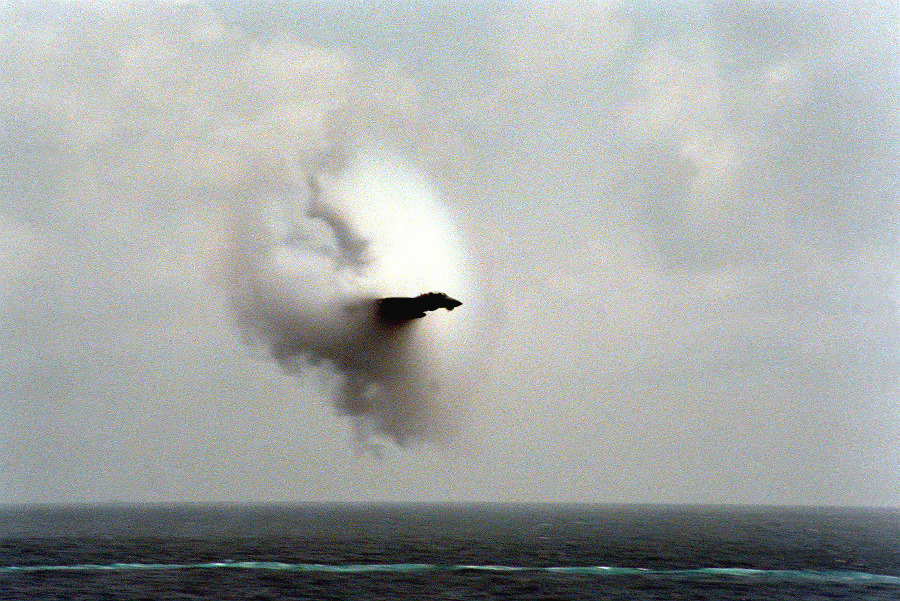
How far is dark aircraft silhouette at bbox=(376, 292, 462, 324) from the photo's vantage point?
78500mm

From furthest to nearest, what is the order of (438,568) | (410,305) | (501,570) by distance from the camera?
(438,568)
(501,570)
(410,305)

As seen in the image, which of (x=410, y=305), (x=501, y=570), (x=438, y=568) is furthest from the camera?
(x=438, y=568)

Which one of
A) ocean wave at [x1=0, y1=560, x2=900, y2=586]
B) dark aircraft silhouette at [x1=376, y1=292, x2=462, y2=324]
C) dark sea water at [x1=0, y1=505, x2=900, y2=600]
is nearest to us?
dark aircraft silhouette at [x1=376, y1=292, x2=462, y2=324]

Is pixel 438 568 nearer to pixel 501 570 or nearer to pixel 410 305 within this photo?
pixel 501 570

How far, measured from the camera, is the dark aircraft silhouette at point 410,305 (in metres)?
78.5

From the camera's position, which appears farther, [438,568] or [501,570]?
[438,568]

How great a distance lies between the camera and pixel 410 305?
8294cm

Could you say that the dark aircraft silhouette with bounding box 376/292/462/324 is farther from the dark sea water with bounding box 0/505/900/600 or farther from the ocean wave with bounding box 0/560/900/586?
the ocean wave with bounding box 0/560/900/586

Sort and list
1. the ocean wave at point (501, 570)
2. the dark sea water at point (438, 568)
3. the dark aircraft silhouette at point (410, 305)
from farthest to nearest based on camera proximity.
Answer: the ocean wave at point (501, 570), the dark sea water at point (438, 568), the dark aircraft silhouette at point (410, 305)

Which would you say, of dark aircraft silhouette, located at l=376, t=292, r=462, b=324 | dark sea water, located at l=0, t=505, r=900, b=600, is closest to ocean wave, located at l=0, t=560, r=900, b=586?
dark sea water, located at l=0, t=505, r=900, b=600

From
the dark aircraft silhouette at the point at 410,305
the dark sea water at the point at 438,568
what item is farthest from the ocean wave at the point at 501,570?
the dark aircraft silhouette at the point at 410,305

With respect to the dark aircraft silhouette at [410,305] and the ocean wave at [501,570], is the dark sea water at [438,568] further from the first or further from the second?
the dark aircraft silhouette at [410,305]

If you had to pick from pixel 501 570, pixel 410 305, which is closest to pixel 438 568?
pixel 501 570

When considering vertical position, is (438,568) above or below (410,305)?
below
